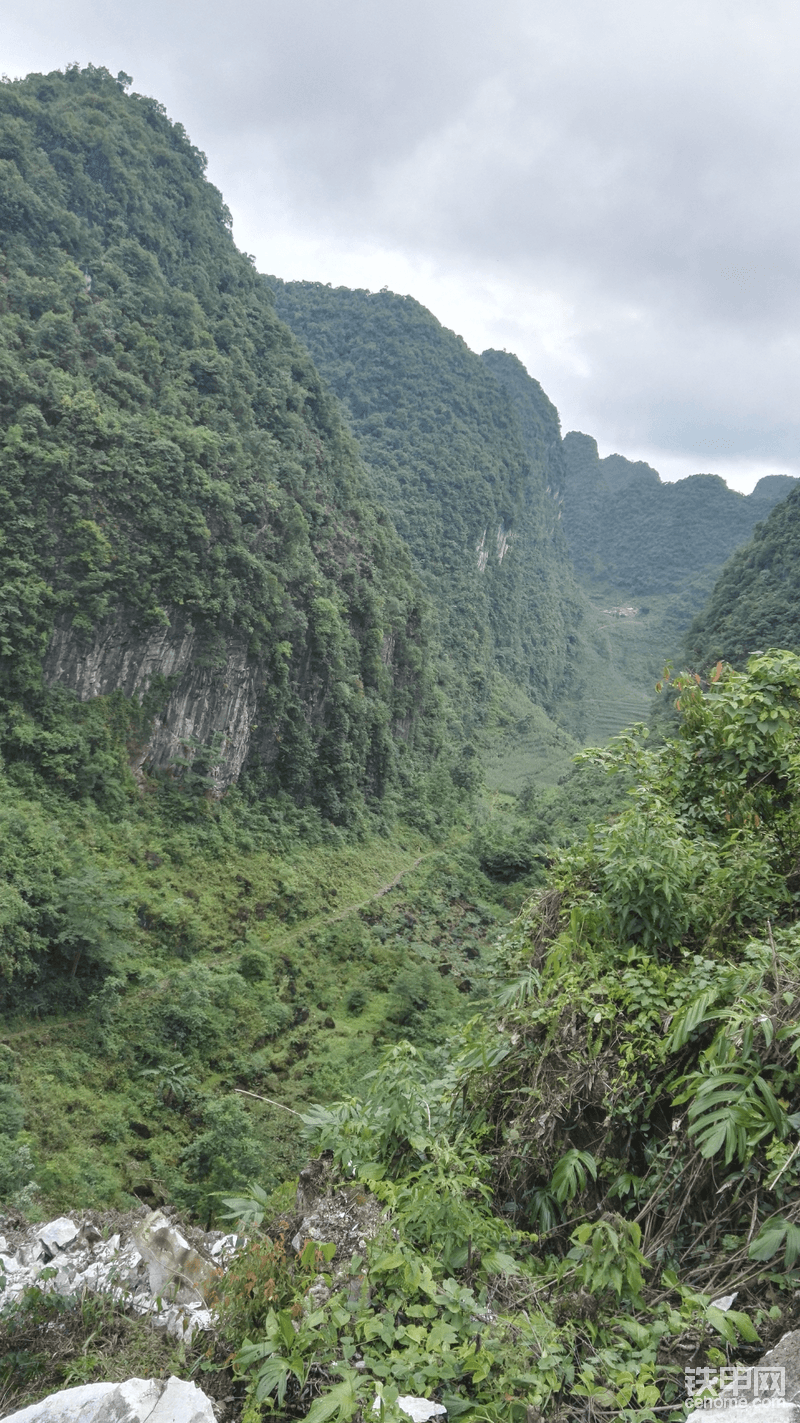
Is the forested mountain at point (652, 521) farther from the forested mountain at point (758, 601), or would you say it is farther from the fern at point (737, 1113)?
the fern at point (737, 1113)

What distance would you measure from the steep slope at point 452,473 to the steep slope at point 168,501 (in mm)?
17606

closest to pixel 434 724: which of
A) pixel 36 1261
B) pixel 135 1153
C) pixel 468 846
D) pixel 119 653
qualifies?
pixel 468 846

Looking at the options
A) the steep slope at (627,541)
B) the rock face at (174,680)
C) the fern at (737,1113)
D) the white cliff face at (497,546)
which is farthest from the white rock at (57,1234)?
Answer: the steep slope at (627,541)

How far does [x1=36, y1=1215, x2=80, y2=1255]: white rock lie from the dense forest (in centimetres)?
22

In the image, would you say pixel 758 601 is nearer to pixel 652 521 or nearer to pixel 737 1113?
pixel 737 1113

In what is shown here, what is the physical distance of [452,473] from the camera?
201ft

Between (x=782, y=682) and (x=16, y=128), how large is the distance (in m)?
37.2

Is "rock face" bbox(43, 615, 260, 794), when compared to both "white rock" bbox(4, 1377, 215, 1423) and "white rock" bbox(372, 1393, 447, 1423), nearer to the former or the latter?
"white rock" bbox(4, 1377, 215, 1423)

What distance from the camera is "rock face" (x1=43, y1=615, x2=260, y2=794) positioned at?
20891 mm

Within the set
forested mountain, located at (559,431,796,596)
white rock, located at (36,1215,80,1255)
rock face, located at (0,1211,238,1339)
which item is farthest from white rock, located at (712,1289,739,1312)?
forested mountain, located at (559,431,796,596)

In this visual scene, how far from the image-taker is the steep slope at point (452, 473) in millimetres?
55969

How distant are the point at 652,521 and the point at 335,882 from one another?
108 metres

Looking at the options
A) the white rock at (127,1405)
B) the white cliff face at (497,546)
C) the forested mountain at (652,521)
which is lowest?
the white rock at (127,1405)

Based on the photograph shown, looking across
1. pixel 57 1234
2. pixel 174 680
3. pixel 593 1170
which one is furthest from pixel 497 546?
pixel 593 1170
